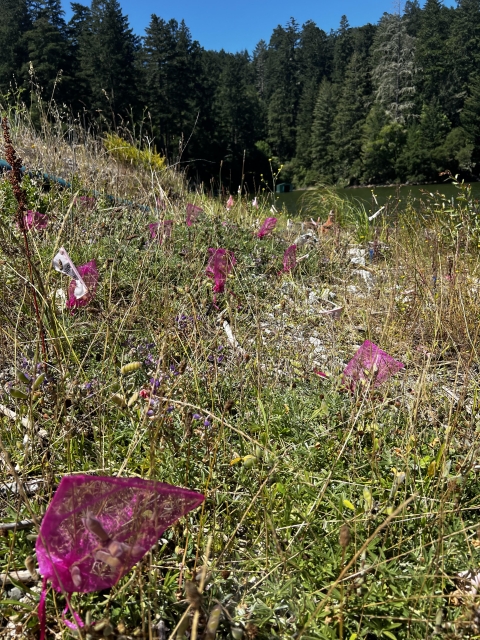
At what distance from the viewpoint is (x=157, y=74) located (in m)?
34.3

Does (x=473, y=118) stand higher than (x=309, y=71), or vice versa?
(x=309, y=71)

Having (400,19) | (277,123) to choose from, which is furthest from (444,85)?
(277,123)

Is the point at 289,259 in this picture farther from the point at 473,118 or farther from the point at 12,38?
the point at 473,118

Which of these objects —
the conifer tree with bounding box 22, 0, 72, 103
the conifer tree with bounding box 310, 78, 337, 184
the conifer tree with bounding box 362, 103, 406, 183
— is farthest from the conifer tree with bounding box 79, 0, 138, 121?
the conifer tree with bounding box 362, 103, 406, 183

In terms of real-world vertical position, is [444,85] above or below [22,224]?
above

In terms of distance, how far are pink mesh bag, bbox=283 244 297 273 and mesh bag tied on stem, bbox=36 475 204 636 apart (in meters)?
2.31

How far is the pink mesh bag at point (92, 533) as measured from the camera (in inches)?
30.9

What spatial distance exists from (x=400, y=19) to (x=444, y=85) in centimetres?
Result: 893

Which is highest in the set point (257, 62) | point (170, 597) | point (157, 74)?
point (257, 62)

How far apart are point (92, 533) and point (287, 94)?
7231 centimetres

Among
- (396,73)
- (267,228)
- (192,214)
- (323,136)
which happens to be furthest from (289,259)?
(396,73)

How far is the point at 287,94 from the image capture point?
215 feet

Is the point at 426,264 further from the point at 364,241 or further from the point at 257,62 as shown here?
the point at 257,62

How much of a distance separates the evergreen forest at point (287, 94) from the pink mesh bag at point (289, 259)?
17.9 meters
